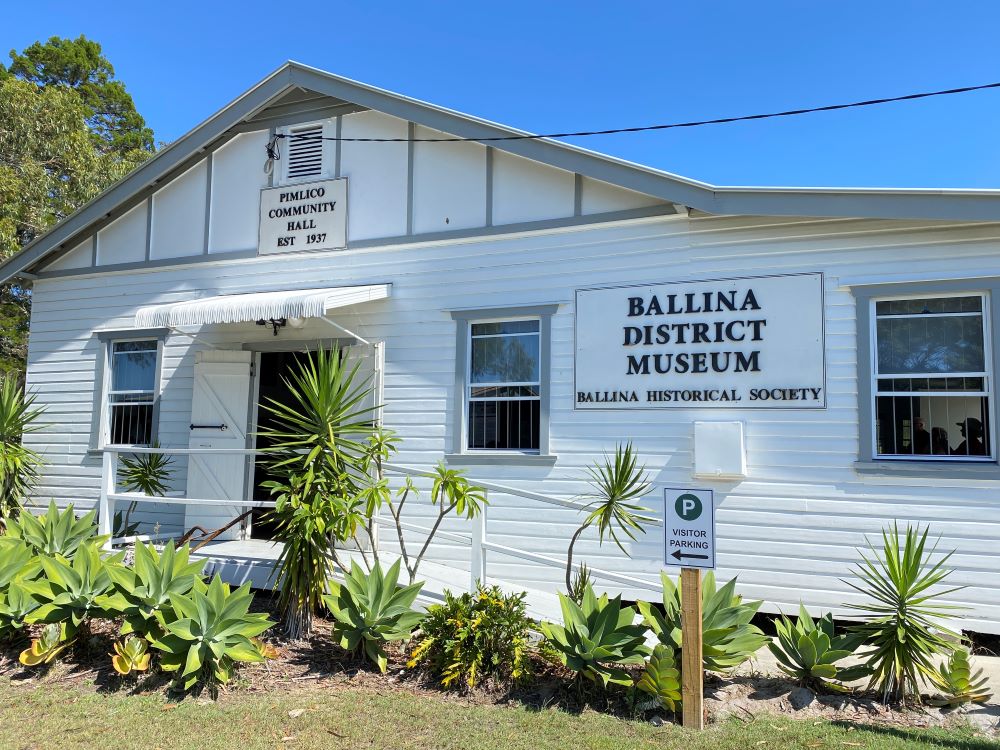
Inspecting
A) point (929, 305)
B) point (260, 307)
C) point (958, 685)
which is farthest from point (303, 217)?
point (958, 685)

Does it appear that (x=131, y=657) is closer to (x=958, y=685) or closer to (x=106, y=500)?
(x=106, y=500)

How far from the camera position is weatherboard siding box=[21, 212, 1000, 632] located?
698 cm

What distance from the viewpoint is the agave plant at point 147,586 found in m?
5.93

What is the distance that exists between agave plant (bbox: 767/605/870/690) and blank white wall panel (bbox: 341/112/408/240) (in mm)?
6103

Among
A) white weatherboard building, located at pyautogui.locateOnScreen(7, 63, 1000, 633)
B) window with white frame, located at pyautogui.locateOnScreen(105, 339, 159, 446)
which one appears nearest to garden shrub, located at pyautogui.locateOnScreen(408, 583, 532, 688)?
white weatherboard building, located at pyautogui.locateOnScreen(7, 63, 1000, 633)

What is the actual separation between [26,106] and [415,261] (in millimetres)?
15954

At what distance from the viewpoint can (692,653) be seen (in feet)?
16.2

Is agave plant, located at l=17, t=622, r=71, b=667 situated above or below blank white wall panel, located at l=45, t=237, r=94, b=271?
below

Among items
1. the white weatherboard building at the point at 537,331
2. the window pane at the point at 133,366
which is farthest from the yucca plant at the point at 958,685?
the window pane at the point at 133,366

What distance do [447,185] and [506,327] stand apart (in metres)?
1.84

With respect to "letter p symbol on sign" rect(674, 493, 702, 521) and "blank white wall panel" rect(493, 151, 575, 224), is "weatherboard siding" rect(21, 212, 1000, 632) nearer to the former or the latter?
"blank white wall panel" rect(493, 151, 575, 224)

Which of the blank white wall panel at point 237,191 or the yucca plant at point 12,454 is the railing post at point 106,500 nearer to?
the yucca plant at point 12,454

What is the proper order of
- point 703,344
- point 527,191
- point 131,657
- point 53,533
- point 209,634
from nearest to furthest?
point 209,634, point 131,657, point 53,533, point 703,344, point 527,191

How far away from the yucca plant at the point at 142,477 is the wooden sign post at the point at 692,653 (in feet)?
22.8
